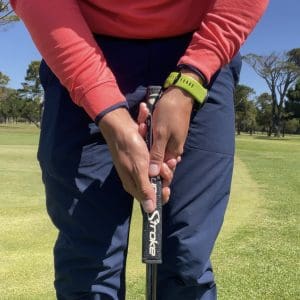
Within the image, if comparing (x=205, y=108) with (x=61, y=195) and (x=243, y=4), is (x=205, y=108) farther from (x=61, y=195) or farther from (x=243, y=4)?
(x=61, y=195)

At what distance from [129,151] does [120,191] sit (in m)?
0.22

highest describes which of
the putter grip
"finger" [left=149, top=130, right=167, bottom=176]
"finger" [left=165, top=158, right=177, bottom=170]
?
"finger" [left=149, top=130, right=167, bottom=176]

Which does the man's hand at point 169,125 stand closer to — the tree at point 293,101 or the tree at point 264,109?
the tree at point 293,101

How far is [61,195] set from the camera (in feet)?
5.04

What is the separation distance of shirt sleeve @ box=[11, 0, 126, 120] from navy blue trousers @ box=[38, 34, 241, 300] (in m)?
0.13

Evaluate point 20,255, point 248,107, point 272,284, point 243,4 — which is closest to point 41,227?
point 20,255

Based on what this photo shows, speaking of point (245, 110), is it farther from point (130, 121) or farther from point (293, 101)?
point (130, 121)

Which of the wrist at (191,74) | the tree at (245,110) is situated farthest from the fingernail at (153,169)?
the tree at (245,110)

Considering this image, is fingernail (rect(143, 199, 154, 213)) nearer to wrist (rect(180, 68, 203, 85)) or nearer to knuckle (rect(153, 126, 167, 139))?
knuckle (rect(153, 126, 167, 139))

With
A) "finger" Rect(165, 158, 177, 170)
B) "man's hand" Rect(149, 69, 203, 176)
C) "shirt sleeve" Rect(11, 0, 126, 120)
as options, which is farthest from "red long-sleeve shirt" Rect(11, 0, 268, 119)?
"finger" Rect(165, 158, 177, 170)

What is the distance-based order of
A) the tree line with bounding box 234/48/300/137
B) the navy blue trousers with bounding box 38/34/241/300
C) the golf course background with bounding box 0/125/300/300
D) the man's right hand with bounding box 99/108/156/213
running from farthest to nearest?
1. the tree line with bounding box 234/48/300/137
2. the golf course background with bounding box 0/125/300/300
3. the navy blue trousers with bounding box 38/34/241/300
4. the man's right hand with bounding box 99/108/156/213

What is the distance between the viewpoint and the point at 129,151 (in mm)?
1335

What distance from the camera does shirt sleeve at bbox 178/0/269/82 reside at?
1.43 meters

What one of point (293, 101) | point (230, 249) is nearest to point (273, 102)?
point (293, 101)
